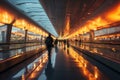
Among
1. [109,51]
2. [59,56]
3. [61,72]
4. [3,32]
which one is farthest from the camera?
[3,32]

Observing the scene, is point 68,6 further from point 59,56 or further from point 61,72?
point 61,72

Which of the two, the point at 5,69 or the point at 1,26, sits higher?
the point at 1,26

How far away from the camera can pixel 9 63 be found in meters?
11.8

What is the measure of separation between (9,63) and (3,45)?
11.8m

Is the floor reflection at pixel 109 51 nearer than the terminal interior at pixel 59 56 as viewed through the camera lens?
No

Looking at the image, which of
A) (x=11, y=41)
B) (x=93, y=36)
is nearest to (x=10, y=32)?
(x=11, y=41)

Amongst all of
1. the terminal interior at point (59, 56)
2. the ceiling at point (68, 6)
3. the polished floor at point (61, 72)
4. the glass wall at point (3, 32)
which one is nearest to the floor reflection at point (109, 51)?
the terminal interior at point (59, 56)

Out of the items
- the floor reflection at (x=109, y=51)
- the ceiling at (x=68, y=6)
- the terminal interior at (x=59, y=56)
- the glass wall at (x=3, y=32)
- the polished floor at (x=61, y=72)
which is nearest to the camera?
the polished floor at (x=61, y=72)

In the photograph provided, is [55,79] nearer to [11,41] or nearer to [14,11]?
[14,11]

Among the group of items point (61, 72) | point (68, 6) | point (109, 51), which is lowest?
point (61, 72)

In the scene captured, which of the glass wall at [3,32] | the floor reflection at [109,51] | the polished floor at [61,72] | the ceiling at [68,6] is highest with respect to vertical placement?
the ceiling at [68,6]

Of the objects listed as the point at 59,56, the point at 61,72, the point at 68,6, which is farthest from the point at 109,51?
the point at 61,72

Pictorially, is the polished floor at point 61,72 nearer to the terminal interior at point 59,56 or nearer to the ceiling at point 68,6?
the terminal interior at point 59,56

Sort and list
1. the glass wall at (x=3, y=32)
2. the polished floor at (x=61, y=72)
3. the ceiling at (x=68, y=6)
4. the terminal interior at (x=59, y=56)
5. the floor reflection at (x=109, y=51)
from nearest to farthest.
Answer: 1. the polished floor at (x=61, y=72)
2. the terminal interior at (x=59, y=56)
3. the floor reflection at (x=109, y=51)
4. the ceiling at (x=68, y=6)
5. the glass wall at (x=3, y=32)
